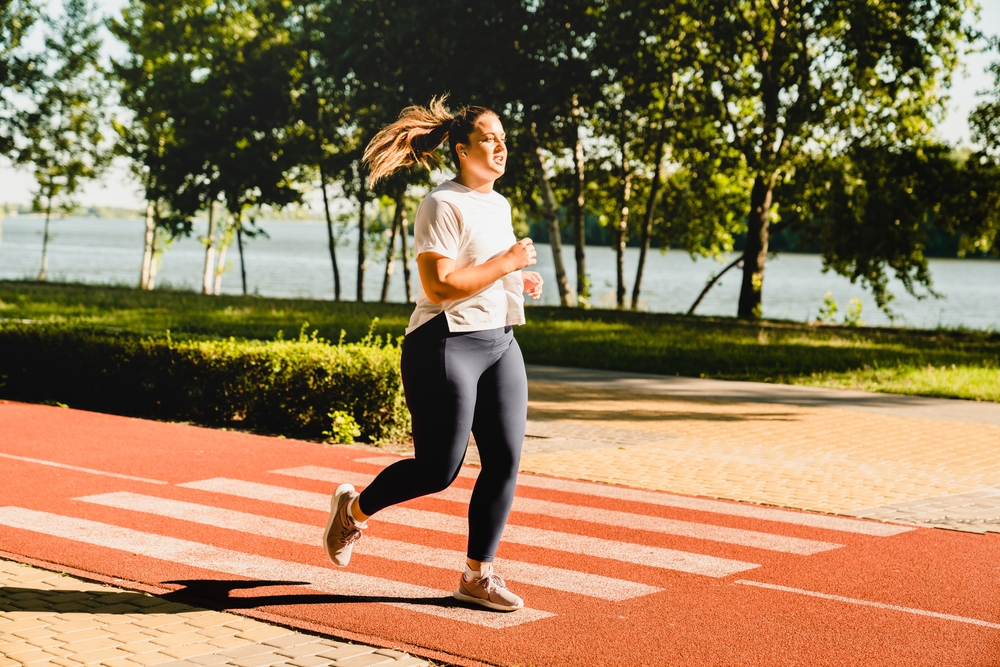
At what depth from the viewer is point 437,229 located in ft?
14.7

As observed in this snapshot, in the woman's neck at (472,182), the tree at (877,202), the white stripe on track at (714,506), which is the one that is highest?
the tree at (877,202)

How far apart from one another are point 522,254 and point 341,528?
1486 millimetres

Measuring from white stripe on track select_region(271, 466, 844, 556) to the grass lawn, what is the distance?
269 inches

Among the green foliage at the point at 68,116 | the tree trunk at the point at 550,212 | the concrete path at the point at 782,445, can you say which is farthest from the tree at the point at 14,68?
the concrete path at the point at 782,445

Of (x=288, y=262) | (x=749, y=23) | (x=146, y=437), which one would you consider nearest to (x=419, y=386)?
(x=146, y=437)

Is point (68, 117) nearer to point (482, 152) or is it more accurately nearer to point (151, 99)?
point (151, 99)

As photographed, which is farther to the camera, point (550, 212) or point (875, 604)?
point (550, 212)

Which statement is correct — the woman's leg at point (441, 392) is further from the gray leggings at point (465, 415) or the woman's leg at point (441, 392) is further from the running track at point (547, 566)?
the running track at point (547, 566)

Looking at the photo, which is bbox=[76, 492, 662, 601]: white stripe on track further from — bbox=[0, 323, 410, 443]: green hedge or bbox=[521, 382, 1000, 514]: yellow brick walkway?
bbox=[0, 323, 410, 443]: green hedge

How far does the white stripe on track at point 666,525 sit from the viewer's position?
6.31 m

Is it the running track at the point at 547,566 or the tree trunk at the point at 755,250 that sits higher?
the tree trunk at the point at 755,250

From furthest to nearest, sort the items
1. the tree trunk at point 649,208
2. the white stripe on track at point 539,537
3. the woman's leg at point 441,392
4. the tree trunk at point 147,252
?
the tree trunk at point 147,252 < the tree trunk at point 649,208 < the white stripe on track at point 539,537 < the woman's leg at point 441,392

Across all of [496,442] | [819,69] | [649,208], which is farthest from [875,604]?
[649,208]

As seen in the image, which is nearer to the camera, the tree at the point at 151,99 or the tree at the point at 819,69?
the tree at the point at 819,69
